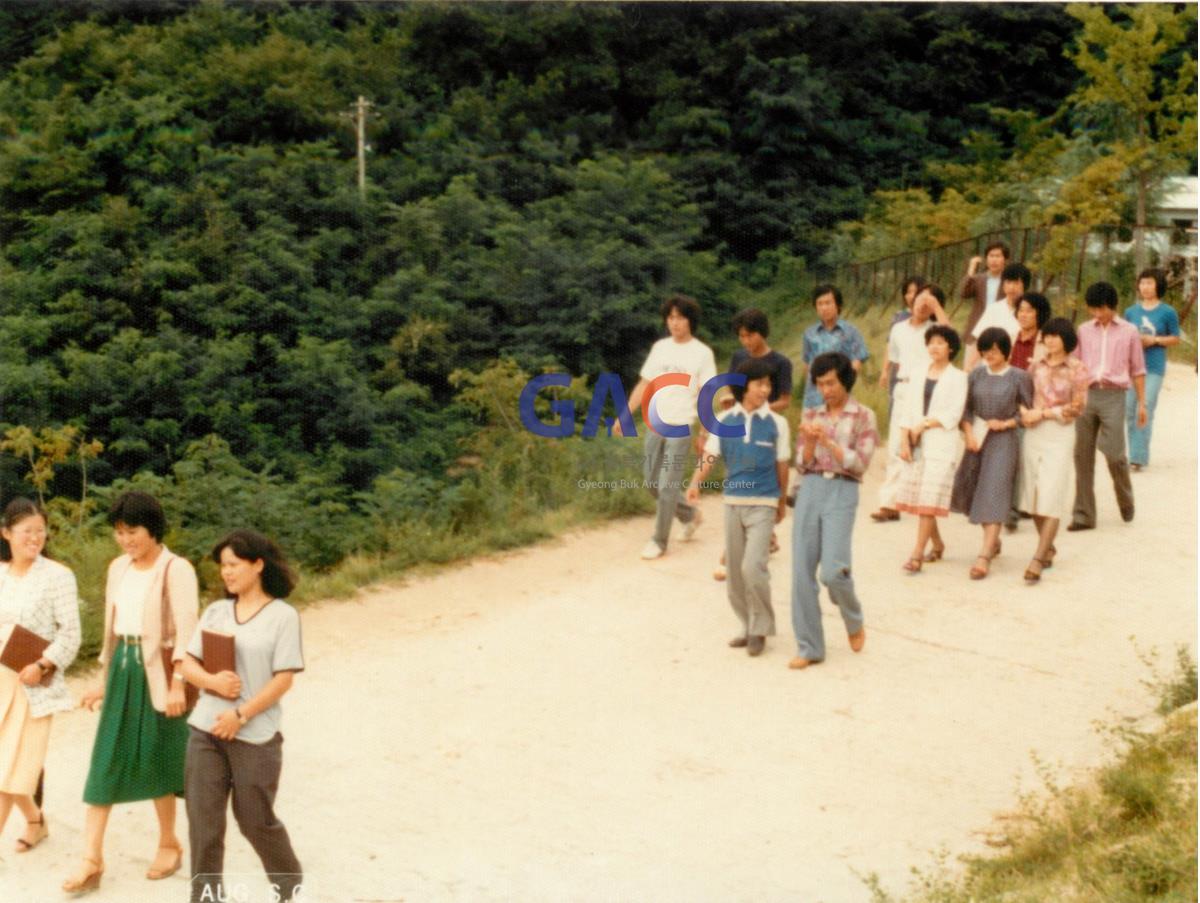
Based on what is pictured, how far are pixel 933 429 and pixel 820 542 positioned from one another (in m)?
1.71

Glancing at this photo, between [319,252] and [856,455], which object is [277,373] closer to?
[319,252]

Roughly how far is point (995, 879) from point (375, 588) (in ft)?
16.8

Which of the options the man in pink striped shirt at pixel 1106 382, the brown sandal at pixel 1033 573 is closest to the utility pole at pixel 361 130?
the man in pink striped shirt at pixel 1106 382

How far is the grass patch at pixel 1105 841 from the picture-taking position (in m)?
5.15

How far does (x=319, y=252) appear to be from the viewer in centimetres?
2189

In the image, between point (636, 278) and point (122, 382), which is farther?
point (636, 278)

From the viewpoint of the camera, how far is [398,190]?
24703 mm

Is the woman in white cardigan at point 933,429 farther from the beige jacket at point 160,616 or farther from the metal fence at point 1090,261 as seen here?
the metal fence at point 1090,261

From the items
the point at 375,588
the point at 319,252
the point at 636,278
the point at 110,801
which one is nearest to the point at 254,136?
the point at 319,252

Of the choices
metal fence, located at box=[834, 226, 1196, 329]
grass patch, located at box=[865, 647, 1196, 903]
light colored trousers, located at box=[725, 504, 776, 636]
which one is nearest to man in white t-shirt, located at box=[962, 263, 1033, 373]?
light colored trousers, located at box=[725, 504, 776, 636]

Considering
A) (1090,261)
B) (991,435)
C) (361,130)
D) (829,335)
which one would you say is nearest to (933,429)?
Answer: (991,435)

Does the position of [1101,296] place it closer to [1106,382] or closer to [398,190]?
[1106,382]

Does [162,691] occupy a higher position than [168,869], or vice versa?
[162,691]

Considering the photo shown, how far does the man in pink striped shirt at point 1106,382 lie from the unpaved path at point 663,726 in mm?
569
